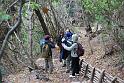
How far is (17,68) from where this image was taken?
1798 centimetres

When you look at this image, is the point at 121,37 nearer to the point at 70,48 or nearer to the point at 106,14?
the point at 106,14

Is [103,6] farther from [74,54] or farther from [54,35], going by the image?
[54,35]

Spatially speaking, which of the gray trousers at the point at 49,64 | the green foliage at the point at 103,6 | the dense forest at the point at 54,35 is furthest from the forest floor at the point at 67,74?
the green foliage at the point at 103,6

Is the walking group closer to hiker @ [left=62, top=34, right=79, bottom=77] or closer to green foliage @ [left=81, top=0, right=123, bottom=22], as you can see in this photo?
hiker @ [left=62, top=34, right=79, bottom=77]

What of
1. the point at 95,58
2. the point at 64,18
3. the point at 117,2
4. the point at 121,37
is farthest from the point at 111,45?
the point at 64,18

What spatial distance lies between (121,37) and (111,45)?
470 cm

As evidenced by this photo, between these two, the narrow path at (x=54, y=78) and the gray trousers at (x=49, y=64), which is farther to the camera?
the gray trousers at (x=49, y=64)

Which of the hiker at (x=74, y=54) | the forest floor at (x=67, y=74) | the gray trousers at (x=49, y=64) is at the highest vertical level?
the hiker at (x=74, y=54)

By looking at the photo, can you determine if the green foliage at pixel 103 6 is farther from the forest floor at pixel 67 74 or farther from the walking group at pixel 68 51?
the forest floor at pixel 67 74

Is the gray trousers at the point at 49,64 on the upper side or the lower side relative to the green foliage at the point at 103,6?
lower

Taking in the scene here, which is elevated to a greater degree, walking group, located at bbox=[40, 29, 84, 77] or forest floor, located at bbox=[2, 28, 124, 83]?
walking group, located at bbox=[40, 29, 84, 77]

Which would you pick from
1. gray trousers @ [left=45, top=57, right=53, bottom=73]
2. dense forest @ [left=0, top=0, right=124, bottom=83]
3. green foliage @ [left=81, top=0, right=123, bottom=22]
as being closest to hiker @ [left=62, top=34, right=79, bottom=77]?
gray trousers @ [left=45, top=57, right=53, bottom=73]

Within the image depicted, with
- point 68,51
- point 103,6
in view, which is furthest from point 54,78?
point 103,6

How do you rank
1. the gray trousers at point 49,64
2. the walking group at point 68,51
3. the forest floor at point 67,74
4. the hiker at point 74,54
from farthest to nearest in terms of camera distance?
1. the gray trousers at point 49,64
2. the forest floor at point 67,74
3. the walking group at point 68,51
4. the hiker at point 74,54
